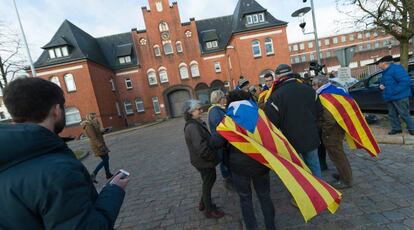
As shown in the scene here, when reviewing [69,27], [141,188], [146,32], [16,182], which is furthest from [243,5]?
[16,182]

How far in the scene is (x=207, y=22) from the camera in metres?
32.8

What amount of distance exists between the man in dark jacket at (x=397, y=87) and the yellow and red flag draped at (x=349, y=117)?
253cm

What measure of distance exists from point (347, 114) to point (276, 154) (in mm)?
1850

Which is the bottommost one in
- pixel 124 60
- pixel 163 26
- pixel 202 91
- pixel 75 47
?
pixel 202 91

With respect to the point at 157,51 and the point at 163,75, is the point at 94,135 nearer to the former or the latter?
the point at 163,75

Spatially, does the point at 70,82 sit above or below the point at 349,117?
above

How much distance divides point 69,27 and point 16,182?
30.7 meters

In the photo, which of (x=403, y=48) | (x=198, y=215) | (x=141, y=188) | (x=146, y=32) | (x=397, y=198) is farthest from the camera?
(x=146, y=32)

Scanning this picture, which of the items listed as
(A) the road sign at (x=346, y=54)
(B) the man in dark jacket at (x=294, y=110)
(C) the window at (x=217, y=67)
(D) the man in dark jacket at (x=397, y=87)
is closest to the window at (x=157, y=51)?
(C) the window at (x=217, y=67)

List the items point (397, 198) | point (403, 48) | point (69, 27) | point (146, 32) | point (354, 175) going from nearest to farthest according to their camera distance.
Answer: point (397, 198) → point (354, 175) → point (403, 48) → point (69, 27) → point (146, 32)

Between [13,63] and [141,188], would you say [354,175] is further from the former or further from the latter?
[13,63]

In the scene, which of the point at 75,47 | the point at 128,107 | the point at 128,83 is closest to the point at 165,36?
the point at 128,83

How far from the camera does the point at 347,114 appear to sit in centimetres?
356

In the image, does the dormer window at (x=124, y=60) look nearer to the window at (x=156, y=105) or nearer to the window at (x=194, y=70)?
the window at (x=156, y=105)
